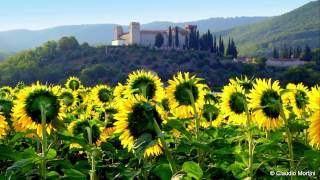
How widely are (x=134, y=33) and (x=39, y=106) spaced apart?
191 m

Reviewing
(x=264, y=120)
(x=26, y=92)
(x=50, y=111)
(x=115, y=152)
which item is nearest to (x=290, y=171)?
(x=264, y=120)

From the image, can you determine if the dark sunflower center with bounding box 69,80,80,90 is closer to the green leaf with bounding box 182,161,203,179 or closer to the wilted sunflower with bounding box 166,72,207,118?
the wilted sunflower with bounding box 166,72,207,118

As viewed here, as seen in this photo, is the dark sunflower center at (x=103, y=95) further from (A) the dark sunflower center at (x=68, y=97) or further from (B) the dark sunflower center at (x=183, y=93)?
(B) the dark sunflower center at (x=183, y=93)

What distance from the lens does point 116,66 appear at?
159 metres

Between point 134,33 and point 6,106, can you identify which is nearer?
point 6,106

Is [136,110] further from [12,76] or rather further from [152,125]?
[12,76]

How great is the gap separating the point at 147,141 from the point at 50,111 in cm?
160

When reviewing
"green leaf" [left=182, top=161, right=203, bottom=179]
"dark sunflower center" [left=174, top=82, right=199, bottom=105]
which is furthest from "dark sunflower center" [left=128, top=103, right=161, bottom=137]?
"dark sunflower center" [left=174, top=82, right=199, bottom=105]

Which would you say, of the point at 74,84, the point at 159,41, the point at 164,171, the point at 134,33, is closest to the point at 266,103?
the point at 164,171

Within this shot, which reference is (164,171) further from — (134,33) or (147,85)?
(134,33)

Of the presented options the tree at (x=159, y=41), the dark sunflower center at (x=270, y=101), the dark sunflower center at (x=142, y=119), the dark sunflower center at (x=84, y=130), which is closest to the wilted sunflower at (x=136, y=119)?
the dark sunflower center at (x=142, y=119)

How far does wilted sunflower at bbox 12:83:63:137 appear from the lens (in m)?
4.50

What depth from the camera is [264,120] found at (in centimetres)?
448

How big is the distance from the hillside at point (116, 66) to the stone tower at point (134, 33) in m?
16.9
